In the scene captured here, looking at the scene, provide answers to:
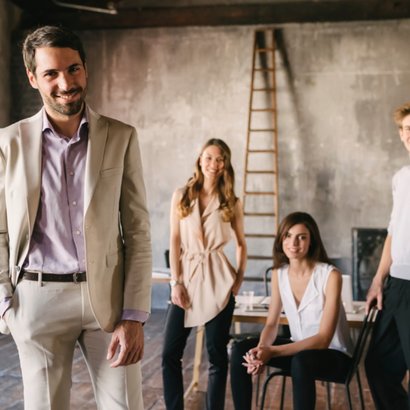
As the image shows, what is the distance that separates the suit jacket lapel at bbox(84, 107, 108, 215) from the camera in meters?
1.67

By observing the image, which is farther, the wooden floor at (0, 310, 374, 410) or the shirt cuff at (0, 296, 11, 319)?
the wooden floor at (0, 310, 374, 410)

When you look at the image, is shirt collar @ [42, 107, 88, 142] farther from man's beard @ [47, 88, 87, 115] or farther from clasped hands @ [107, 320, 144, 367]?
clasped hands @ [107, 320, 144, 367]

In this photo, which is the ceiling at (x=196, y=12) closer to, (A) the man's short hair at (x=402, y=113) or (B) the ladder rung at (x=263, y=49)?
(B) the ladder rung at (x=263, y=49)

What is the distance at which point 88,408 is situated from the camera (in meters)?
3.87

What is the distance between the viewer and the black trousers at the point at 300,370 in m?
2.92

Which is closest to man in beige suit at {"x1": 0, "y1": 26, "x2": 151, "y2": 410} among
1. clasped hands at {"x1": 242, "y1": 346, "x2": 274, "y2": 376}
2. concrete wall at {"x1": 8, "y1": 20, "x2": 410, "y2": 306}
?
clasped hands at {"x1": 242, "y1": 346, "x2": 274, "y2": 376}

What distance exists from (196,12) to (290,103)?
1.73m

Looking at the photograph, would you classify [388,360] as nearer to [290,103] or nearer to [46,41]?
[46,41]

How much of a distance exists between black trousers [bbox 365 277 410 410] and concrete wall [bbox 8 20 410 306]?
4.47 metres

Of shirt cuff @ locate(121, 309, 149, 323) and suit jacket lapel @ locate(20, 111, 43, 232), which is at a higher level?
suit jacket lapel @ locate(20, 111, 43, 232)

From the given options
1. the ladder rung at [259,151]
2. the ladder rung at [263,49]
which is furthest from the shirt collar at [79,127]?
the ladder rung at [263,49]

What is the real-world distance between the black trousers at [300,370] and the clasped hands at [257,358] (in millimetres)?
114

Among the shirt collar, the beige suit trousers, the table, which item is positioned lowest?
the table

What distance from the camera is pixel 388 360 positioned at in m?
2.97
